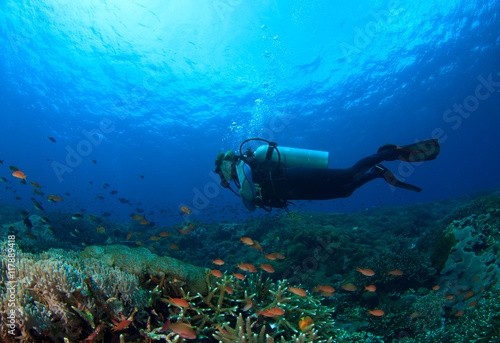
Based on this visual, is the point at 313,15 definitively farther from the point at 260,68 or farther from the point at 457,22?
the point at 457,22

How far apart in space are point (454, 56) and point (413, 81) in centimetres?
487

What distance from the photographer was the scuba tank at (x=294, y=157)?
6203mm

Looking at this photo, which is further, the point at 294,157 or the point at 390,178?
the point at 294,157

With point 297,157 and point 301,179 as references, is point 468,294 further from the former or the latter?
point 297,157

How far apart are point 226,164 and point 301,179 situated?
2071 millimetres

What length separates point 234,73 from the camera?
27688mm

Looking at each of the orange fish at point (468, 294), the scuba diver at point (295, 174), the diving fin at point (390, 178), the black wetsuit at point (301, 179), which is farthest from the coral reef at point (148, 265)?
the orange fish at point (468, 294)

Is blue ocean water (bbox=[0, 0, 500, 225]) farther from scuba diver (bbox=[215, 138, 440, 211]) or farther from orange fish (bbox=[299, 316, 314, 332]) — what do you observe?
orange fish (bbox=[299, 316, 314, 332])

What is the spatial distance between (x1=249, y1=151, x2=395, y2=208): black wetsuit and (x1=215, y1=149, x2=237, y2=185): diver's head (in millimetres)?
594

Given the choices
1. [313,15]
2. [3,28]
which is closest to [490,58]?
[313,15]

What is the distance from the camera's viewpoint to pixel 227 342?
2.76 m

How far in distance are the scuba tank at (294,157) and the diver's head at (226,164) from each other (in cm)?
65

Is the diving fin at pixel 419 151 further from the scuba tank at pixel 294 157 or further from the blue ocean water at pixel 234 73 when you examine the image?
the blue ocean water at pixel 234 73

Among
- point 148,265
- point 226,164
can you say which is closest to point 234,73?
point 226,164
